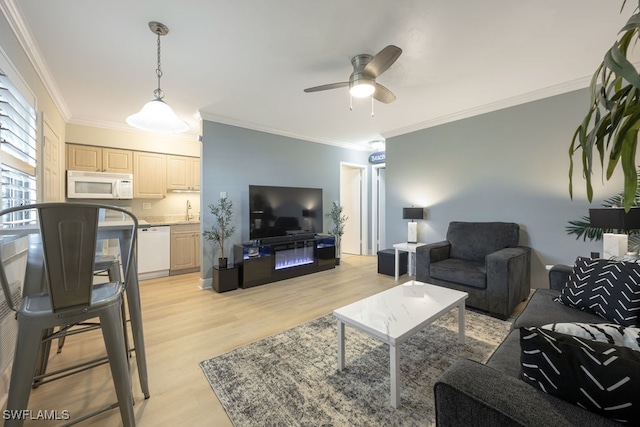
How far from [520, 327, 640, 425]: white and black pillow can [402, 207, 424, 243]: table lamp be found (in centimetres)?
335

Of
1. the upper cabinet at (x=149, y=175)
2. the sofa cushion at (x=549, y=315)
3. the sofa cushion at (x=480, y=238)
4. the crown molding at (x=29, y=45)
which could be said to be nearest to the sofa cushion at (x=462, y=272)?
the sofa cushion at (x=480, y=238)

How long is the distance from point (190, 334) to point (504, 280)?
9.93 ft

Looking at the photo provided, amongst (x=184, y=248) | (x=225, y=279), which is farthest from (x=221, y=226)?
(x=184, y=248)

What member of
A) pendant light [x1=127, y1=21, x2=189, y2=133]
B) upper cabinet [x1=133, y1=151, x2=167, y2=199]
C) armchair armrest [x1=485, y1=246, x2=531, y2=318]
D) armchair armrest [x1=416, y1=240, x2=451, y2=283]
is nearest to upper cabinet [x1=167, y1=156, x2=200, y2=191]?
upper cabinet [x1=133, y1=151, x2=167, y2=199]

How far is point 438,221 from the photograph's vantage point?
13.5 feet

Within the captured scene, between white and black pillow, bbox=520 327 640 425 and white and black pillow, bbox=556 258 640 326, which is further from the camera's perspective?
white and black pillow, bbox=556 258 640 326

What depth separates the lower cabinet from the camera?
14.4ft

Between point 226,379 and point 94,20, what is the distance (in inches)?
107

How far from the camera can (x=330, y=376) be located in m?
1.82

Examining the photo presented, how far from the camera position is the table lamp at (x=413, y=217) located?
4098 mm

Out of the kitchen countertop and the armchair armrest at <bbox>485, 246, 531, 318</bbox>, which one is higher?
the kitchen countertop

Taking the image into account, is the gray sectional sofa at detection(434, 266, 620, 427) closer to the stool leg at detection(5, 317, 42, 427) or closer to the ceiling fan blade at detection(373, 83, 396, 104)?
the stool leg at detection(5, 317, 42, 427)

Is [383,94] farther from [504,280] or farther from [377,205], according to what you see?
[377,205]

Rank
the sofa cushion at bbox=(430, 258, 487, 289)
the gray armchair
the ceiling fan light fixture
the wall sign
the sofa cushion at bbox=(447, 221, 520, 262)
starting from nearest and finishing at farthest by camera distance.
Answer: the ceiling fan light fixture → the gray armchair → the sofa cushion at bbox=(430, 258, 487, 289) → the sofa cushion at bbox=(447, 221, 520, 262) → the wall sign
